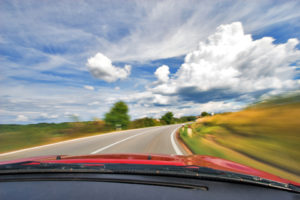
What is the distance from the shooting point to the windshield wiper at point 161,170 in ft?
4.68

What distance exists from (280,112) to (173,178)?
6806 millimetres

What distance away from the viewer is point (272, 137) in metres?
5.42

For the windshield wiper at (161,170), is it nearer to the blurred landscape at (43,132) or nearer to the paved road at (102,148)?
the paved road at (102,148)

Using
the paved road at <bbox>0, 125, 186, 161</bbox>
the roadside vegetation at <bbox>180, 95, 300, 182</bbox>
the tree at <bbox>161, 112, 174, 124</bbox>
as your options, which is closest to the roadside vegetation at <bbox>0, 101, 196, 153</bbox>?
the paved road at <bbox>0, 125, 186, 161</bbox>

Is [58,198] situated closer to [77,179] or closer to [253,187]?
[77,179]

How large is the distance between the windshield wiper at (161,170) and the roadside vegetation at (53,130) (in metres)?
8.98

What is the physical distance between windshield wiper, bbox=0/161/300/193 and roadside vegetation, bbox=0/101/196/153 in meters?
8.98

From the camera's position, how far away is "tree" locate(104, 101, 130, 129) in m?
29.5

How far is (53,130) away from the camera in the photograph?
50.5ft

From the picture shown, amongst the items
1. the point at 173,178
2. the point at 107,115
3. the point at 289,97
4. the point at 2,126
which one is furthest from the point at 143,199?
the point at 107,115

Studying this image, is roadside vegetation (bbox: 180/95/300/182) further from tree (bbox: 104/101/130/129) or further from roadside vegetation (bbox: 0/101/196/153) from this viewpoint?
tree (bbox: 104/101/130/129)

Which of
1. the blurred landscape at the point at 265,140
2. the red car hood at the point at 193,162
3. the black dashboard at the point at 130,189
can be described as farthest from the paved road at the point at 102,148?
the black dashboard at the point at 130,189

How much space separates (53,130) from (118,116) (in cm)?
1719

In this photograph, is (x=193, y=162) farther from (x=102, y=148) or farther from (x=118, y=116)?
(x=118, y=116)
